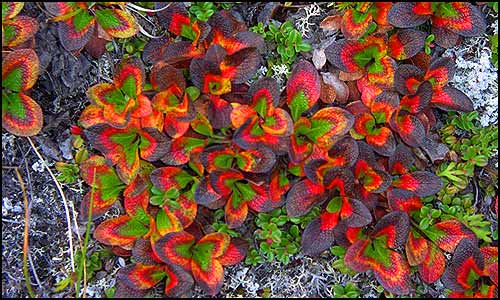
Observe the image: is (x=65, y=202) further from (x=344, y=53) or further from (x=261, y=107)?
(x=344, y=53)

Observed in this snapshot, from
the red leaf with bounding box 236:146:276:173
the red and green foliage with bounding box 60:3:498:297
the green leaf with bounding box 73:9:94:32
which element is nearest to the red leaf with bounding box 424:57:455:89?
the red and green foliage with bounding box 60:3:498:297

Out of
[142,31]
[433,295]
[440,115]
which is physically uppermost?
[142,31]

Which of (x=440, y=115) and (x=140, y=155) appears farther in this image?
(x=440, y=115)

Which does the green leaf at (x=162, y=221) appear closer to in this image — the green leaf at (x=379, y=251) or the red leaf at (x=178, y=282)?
the red leaf at (x=178, y=282)

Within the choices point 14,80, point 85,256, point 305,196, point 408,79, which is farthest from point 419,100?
point 14,80

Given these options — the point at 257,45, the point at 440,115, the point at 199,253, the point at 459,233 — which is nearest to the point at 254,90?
the point at 257,45

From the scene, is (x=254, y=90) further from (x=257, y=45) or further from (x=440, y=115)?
(x=440, y=115)
